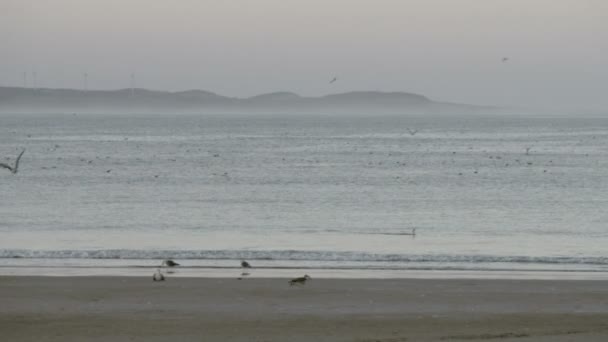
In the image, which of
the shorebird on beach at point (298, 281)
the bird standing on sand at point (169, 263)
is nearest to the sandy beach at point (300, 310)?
the shorebird on beach at point (298, 281)

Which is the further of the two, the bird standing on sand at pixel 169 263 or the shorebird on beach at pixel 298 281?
the bird standing on sand at pixel 169 263

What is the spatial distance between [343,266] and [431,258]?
2.49 meters

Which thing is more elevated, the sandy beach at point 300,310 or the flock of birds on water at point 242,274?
the flock of birds on water at point 242,274

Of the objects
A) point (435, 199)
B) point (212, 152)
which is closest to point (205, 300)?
point (435, 199)

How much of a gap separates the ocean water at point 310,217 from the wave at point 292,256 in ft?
0.14

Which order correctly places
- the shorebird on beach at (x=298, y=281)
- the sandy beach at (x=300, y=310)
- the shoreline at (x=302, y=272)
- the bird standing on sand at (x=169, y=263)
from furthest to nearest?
the bird standing on sand at (x=169, y=263), the shoreline at (x=302, y=272), the shorebird on beach at (x=298, y=281), the sandy beach at (x=300, y=310)

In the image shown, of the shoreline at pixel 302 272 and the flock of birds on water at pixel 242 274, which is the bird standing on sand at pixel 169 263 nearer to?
the flock of birds on water at pixel 242 274

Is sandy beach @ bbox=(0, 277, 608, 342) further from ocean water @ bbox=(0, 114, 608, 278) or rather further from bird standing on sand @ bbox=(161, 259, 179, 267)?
bird standing on sand @ bbox=(161, 259, 179, 267)

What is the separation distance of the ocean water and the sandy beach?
7.37ft

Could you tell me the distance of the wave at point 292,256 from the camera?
2077 cm

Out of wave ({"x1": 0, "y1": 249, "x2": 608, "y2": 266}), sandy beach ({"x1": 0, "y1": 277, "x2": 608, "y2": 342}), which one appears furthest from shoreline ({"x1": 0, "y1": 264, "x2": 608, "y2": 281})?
wave ({"x1": 0, "y1": 249, "x2": 608, "y2": 266})

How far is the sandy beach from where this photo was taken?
11867 millimetres

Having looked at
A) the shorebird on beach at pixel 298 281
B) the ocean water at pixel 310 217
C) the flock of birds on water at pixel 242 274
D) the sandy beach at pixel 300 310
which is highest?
the ocean water at pixel 310 217

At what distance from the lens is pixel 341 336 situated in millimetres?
11734
